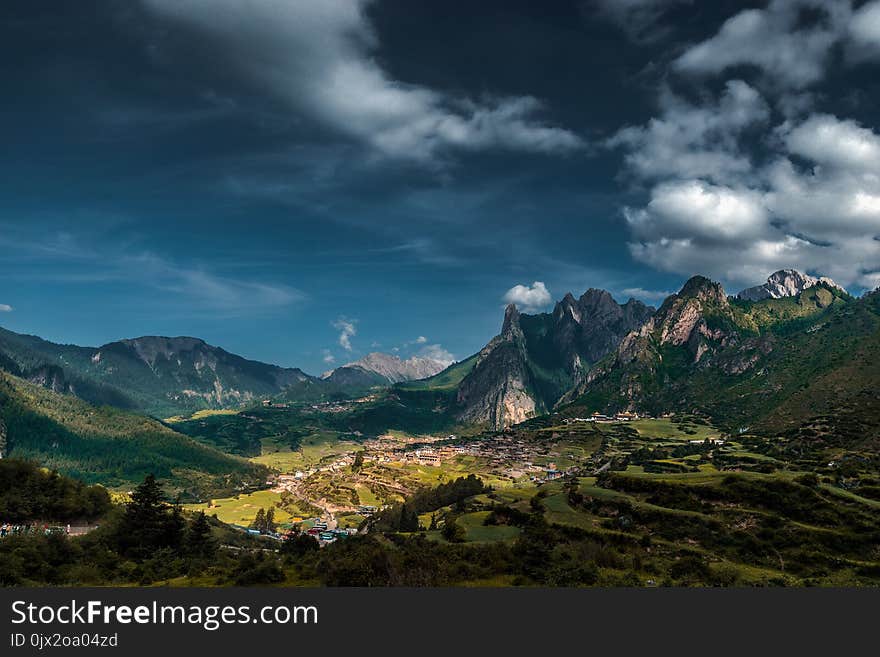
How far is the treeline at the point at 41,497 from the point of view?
276 ft

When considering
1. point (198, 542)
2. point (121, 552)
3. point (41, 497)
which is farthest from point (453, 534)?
point (41, 497)

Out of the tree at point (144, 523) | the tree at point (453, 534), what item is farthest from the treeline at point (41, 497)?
the tree at point (453, 534)

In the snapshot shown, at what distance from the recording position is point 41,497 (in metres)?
88.9

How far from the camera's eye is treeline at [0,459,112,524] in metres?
84.1

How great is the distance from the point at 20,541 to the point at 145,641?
48977 millimetres

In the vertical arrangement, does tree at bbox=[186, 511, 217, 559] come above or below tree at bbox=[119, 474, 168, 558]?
below

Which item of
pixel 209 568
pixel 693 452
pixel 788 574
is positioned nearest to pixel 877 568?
pixel 788 574

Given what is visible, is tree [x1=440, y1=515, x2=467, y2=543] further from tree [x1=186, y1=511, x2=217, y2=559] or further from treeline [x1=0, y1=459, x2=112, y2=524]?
treeline [x1=0, y1=459, x2=112, y2=524]

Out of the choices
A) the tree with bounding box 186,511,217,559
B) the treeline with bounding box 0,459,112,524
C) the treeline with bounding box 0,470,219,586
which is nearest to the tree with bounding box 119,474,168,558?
the treeline with bounding box 0,470,219,586

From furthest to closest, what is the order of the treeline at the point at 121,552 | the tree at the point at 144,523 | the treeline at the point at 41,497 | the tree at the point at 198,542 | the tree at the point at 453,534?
the treeline at the point at 41,497
the tree at the point at 198,542
the tree at the point at 144,523
the tree at the point at 453,534
the treeline at the point at 121,552

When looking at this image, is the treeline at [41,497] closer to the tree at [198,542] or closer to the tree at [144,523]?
the tree at [144,523]

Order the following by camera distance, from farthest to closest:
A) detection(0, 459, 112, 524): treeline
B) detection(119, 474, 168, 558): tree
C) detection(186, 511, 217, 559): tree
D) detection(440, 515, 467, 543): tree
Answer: detection(0, 459, 112, 524): treeline < detection(186, 511, 217, 559): tree < detection(119, 474, 168, 558): tree < detection(440, 515, 467, 543): tree

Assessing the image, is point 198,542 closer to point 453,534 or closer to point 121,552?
point 121,552

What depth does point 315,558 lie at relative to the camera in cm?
→ 5553
